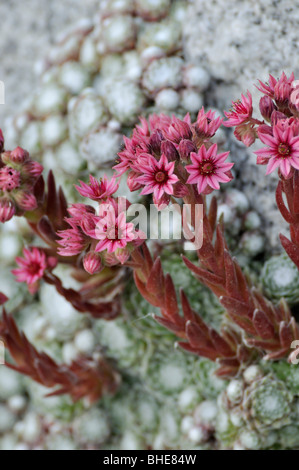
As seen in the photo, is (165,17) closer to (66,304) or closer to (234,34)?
(234,34)

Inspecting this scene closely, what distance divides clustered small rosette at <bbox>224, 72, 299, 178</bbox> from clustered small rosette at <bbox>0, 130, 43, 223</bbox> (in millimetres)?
550

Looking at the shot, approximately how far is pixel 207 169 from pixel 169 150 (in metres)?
0.10

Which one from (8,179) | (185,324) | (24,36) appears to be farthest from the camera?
(24,36)

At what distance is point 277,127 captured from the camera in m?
1.22

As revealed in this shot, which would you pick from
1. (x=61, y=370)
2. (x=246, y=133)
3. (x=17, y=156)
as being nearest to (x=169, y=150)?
(x=246, y=133)

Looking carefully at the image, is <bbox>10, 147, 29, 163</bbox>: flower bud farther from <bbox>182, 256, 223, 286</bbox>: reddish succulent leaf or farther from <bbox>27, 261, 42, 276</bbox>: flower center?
<bbox>182, 256, 223, 286</bbox>: reddish succulent leaf

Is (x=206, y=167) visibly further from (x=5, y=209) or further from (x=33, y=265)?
(x=33, y=265)

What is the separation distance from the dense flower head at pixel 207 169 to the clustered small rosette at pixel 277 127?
0.09m

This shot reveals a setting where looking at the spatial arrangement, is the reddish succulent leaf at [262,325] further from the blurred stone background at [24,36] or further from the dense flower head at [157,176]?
the blurred stone background at [24,36]

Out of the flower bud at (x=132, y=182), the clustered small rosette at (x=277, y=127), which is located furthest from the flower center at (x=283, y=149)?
the flower bud at (x=132, y=182)

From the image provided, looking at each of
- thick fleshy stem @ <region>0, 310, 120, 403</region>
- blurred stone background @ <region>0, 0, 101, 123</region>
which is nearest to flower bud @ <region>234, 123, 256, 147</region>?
thick fleshy stem @ <region>0, 310, 120, 403</region>

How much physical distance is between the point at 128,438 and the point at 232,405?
0.51 metres
